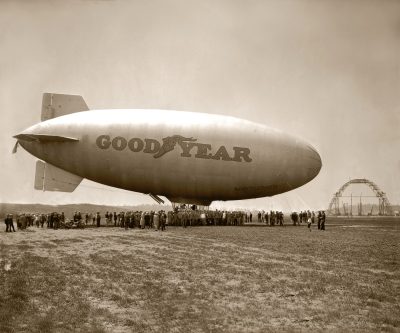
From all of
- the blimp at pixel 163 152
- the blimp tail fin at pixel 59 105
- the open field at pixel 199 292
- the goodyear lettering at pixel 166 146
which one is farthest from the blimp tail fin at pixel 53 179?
the open field at pixel 199 292

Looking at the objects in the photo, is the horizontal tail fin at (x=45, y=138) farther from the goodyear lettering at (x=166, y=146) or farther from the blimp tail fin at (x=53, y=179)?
the goodyear lettering at (x=166, y=146)

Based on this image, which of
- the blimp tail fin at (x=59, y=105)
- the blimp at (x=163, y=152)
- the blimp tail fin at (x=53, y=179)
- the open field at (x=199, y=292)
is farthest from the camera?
the blimp tail fin at (x=59, y=105)

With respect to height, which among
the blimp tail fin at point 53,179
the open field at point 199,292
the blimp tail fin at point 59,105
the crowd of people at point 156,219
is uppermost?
the blimp tail fin at point 59,105

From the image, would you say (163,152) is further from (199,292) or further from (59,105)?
(199,292)

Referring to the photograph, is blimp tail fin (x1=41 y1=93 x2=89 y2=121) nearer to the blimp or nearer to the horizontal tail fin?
the blimp

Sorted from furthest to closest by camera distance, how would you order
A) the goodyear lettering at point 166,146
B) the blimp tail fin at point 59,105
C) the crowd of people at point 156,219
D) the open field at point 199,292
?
the blimp tail fin at point 59,105, the crowd of people at point 156,219, the goodyear lettering at point 166,146, the open field at point 199,292

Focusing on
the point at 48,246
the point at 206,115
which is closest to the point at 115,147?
the point at 206,115

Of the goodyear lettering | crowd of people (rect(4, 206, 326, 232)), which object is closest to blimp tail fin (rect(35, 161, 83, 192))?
crowd of people (rect(4, 206, 326, 232))

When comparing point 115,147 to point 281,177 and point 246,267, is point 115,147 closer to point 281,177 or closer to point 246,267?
point 281,177
